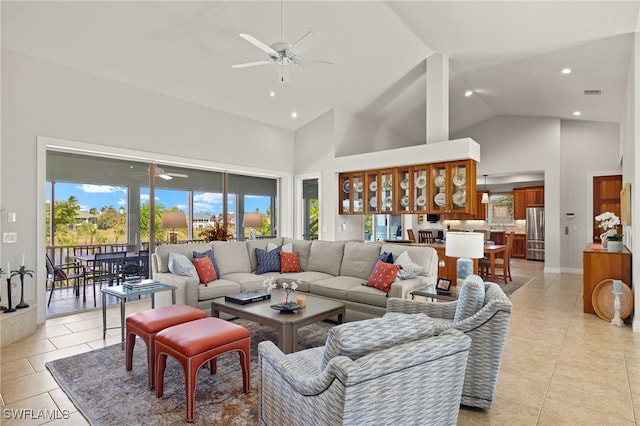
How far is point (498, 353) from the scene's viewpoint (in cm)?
236

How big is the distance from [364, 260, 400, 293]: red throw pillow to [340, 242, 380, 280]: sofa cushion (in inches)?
18.4

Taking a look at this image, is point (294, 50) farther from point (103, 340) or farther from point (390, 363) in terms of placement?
point (103, 340)

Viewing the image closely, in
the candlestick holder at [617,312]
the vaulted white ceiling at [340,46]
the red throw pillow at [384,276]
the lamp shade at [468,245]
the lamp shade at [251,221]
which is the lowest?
the candlestick holder at [617,312]

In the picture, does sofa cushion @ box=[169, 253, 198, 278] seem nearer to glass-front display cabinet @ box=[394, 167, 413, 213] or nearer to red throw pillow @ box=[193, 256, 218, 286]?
red throw pillow @ box=[193, 256, 218, 286]

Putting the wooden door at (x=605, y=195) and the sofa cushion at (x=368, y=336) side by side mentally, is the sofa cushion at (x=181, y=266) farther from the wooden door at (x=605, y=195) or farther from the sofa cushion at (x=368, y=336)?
the wooden door at (x=605, y=195)

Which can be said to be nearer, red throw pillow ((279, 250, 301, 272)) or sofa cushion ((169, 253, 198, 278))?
sofa cushion ((169, 253, 198, 278))

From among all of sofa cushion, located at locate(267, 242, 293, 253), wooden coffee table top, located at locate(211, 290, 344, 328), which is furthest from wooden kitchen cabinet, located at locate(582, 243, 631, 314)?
sofa cushion, located at locate(267, 242, 293, 253)

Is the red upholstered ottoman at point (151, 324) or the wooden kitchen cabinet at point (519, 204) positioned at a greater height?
the wooden kitchen cabinet at point (519, 204)

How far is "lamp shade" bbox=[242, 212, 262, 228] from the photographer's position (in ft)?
22.4

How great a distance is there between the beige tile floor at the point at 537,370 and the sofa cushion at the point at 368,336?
1.19 meters

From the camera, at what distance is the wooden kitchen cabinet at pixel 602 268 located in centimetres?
461

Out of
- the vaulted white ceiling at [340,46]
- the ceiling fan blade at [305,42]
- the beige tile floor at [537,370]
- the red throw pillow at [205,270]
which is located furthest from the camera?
the red throw pillow at [205,270]

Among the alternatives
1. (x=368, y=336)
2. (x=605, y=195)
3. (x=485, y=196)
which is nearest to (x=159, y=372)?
(x=368, y=336)

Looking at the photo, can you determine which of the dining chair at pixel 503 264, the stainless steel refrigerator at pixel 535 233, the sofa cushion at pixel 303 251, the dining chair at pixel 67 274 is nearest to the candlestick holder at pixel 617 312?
the dining chair at pixel 503 264
